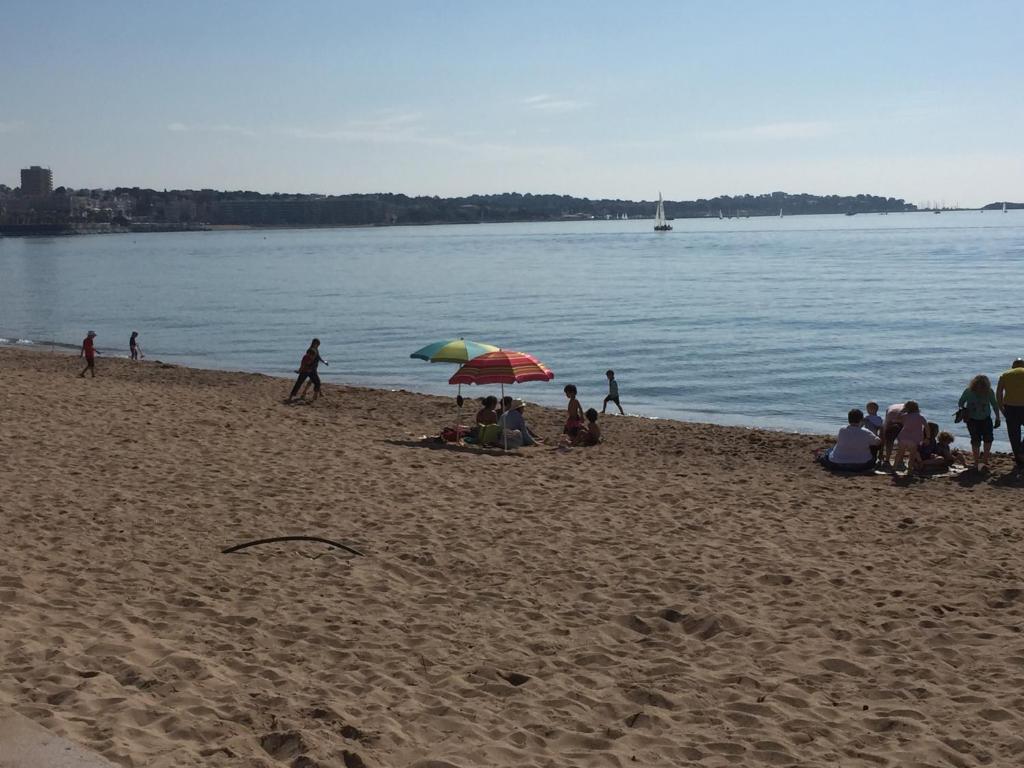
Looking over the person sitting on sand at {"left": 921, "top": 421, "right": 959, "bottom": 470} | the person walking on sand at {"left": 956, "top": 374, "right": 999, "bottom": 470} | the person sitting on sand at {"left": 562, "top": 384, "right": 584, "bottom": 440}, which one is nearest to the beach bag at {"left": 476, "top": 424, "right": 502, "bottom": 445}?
the person sitting on sand at {"left": 562, "top": 384, "right": 584, "bottom": 440}

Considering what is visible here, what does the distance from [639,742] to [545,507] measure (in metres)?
5.59

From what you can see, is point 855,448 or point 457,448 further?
point 457,448

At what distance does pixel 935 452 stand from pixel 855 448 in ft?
3.35

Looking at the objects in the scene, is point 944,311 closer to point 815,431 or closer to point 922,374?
point 922,374

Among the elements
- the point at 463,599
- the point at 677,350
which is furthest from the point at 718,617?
the point at 677,350

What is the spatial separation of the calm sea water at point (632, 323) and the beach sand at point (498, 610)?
10935 mm

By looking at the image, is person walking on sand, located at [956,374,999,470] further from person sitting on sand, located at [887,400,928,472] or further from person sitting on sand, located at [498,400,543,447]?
person sitting on sand, located at [498,400,543,447]

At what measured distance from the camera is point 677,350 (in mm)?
35594

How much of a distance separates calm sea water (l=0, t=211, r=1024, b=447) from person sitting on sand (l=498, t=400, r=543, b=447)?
27.7 ft

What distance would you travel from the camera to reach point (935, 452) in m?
13.7

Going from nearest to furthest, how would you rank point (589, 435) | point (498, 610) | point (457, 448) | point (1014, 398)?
point (498, 610), point (1014, 398), point (457, 448), point (589, 435)

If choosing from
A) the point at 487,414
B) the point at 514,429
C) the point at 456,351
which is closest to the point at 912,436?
the point at 514,429

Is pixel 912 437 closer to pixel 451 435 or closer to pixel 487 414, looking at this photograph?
pixel 487 414

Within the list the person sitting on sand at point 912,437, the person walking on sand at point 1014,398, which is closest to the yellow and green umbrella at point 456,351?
the person sitting on sand at point 912,437
